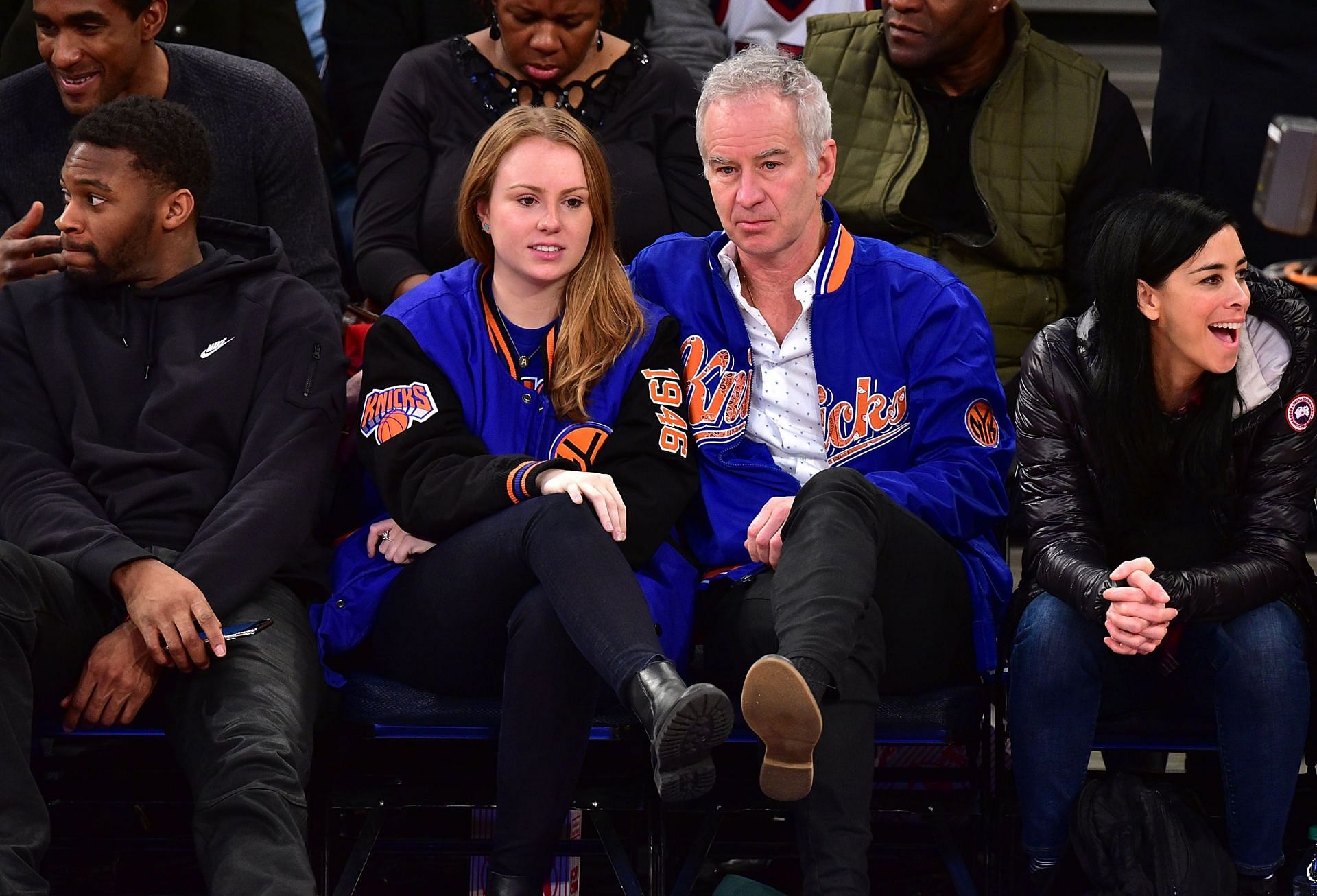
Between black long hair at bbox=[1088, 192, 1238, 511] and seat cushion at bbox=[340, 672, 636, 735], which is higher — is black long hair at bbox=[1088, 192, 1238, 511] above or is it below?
above

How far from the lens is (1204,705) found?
273cm

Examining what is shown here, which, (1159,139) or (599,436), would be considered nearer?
(599,436)

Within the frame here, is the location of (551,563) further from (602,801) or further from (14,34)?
(14,34)

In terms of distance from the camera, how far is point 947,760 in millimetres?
3188

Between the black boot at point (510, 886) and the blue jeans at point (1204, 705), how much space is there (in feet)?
2.64

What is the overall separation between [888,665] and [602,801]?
1.71ft

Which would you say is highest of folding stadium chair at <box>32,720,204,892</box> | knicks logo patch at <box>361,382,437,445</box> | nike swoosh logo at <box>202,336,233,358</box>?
nike swoosh logo at <box>202,336,233,358</box>

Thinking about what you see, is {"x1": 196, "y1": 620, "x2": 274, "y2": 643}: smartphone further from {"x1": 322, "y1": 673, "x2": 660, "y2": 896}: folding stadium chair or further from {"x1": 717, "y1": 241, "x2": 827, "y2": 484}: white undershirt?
{"x1": 717, "y1": 241, "x2": 827, "y2": 484}: white undershirt

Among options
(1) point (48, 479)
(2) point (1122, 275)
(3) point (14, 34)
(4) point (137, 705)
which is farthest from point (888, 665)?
(3) point (14, 34)

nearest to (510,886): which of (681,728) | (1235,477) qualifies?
(681,728)

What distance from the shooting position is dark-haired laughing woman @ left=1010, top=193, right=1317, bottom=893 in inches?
103

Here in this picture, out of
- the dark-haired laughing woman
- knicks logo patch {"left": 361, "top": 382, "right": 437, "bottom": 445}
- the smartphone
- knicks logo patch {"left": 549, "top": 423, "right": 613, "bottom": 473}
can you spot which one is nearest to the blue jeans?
the dark-haired laughing woman

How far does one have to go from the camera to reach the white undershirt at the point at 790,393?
2.96 m

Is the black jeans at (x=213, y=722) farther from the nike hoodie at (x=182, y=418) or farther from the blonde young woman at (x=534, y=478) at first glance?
the blonde young woman at (x=534, y=478)
